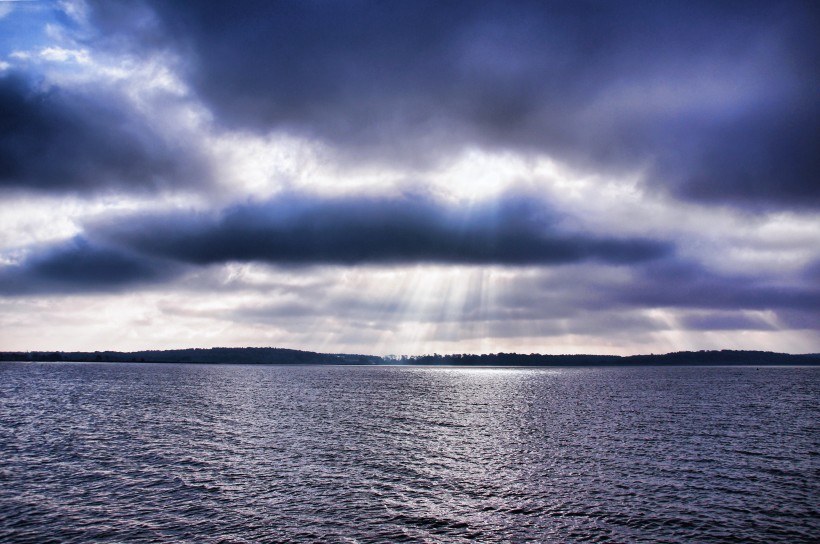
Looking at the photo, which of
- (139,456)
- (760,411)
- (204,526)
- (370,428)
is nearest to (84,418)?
(139,456)

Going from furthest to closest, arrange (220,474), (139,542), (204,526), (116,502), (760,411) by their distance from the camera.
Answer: (760,411) → (220,474) → (116,502) → (204,526) → (139,542)

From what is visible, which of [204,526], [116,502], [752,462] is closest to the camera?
[204,526]

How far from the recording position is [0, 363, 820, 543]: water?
3406cm

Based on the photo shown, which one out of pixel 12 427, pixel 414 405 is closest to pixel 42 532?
pixel 12 427

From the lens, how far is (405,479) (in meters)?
47.0

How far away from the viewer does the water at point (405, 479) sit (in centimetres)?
3406

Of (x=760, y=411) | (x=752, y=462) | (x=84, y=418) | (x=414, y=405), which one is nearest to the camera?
(x=752, y=462)

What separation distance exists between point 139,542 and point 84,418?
6833 cm

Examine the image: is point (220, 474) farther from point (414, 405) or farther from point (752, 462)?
point (414, 405)

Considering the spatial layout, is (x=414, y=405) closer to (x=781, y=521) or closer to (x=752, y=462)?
(x=752, y=462)

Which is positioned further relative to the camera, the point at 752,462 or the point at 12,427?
the point at 12,427

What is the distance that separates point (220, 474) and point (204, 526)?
47.6ft

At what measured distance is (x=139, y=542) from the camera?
31.3 m

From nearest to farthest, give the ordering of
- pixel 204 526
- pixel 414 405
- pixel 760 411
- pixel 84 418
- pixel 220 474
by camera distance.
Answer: pixel 204 526 → pixel 220 474 → pixel 84 418 → pixel 760 411 → pixel 414 405
